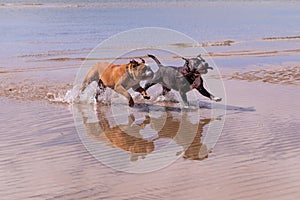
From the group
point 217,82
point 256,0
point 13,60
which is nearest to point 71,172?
point 217,82

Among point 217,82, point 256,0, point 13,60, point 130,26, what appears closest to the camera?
point 217,82

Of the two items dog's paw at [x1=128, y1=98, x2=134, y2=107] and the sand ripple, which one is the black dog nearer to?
dog's paw at [x1=128, y1=98, x2=134, y2=107]

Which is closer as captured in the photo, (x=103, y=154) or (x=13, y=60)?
(x=103, y=154)

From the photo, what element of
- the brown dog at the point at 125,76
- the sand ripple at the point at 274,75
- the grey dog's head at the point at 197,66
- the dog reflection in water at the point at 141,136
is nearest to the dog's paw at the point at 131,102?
the brown dog at the point at 125,76

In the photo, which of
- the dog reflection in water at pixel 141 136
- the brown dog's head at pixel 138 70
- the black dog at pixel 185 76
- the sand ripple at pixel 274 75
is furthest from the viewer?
the sand ripple at pixel 274 75

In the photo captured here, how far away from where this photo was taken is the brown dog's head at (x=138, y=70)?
26.6ft

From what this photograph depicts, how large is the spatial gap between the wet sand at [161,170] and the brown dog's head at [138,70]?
1236 millimetres

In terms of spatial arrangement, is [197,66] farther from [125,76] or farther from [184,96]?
[125,76]

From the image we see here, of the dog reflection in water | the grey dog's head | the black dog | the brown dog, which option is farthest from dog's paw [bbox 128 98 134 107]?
the grey dog's head

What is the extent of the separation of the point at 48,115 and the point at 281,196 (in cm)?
440

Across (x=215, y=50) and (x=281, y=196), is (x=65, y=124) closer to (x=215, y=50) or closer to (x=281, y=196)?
(x=281, y=196)

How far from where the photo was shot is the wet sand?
4777 millimetres

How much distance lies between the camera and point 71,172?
5301 mm

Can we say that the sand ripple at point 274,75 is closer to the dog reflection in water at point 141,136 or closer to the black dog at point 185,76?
the black dog at point 185,76
